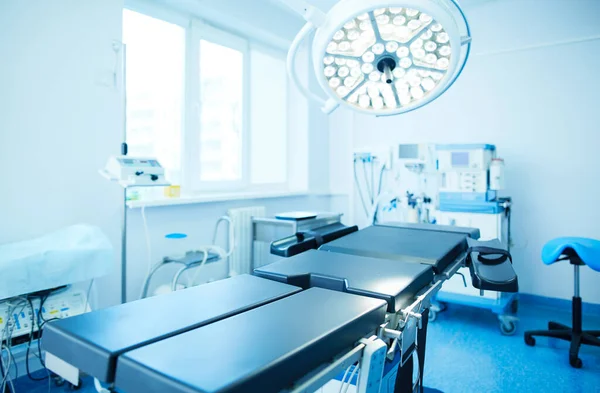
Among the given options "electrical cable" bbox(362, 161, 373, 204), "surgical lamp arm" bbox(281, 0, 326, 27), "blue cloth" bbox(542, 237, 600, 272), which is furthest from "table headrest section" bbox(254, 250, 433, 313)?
"electrical cable" bbox(362, 161, 373, 204)

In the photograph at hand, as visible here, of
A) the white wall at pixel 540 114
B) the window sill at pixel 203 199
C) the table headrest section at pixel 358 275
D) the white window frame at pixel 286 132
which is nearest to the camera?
the table headrest section at pixel 358 275

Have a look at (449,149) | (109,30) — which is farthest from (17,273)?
(449,149)

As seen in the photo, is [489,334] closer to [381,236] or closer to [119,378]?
[381,236]

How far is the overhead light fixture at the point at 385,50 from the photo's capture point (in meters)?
1.05

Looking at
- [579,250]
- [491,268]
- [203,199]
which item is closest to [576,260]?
[579,250]

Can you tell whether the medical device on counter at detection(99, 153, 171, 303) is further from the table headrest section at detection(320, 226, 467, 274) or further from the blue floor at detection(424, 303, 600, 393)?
the blue floor at detection(424, 303, 600, 393)

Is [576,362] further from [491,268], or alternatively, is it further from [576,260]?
[491,268]

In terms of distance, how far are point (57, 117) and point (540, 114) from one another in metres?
3.31

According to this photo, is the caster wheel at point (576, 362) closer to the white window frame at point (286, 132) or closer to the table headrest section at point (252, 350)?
the table headrest section at point (252, 350)

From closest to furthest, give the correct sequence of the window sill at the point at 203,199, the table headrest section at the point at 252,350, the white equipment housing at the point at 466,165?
the table headrest section at the point at 252,350 < the window sill at the point at 203,199 < the white equipment housing at the point at 466,165

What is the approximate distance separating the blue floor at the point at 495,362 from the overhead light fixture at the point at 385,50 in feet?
4.87

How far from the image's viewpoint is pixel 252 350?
645mm

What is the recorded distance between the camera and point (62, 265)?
65.0 inches

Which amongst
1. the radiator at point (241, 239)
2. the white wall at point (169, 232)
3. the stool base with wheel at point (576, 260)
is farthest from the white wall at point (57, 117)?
the stool base with wheel at point (576, 260)
